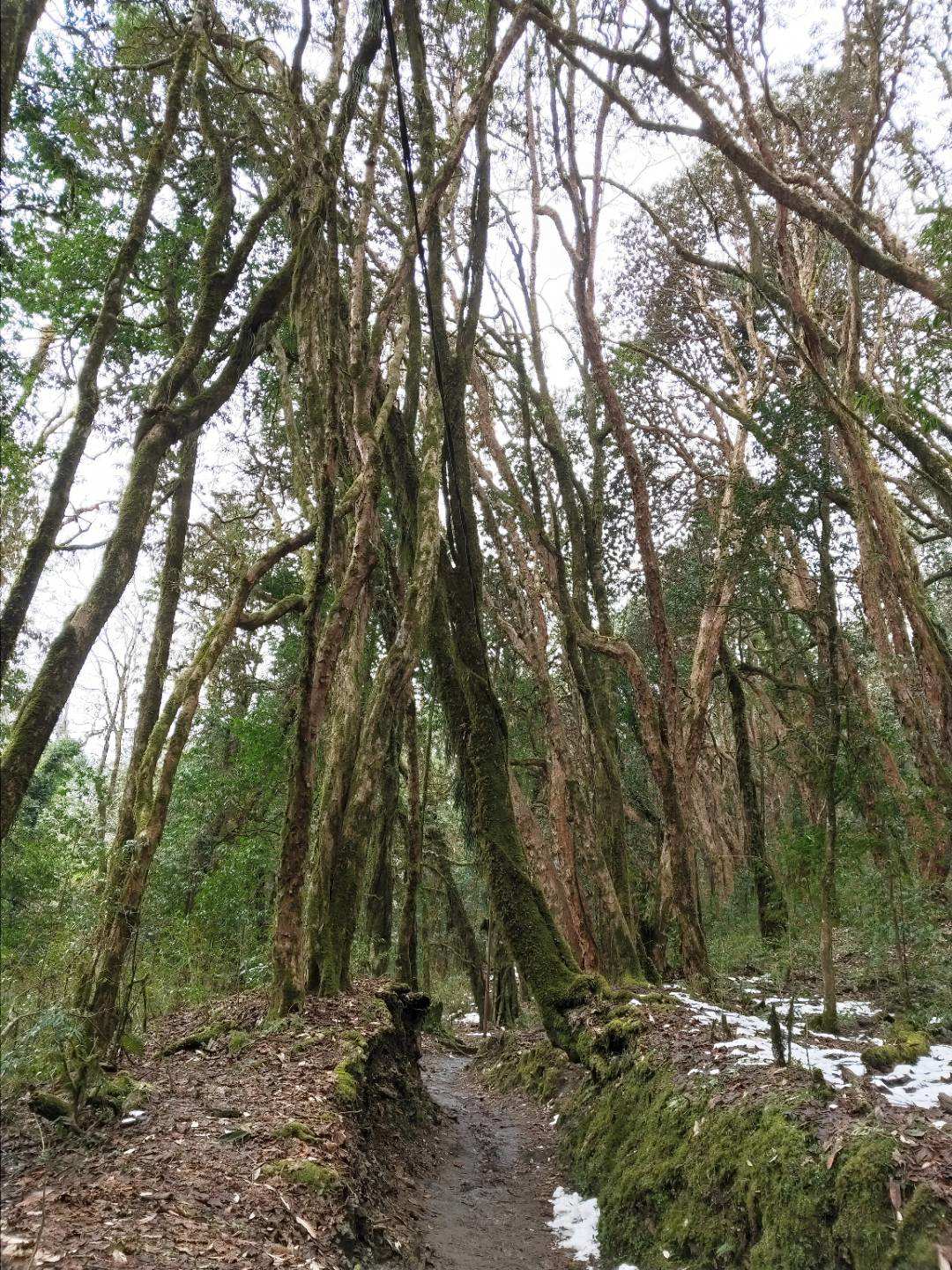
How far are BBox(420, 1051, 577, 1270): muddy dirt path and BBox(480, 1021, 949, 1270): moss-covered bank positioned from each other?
1.39 ft

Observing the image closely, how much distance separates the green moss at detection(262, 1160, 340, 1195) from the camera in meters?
3.95

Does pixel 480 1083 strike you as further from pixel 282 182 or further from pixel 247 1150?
pixel 282 182

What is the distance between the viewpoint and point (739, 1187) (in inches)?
151

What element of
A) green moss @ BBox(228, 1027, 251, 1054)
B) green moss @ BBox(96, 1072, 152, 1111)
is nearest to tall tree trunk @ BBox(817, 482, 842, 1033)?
green moss @ BBox(228, 1027, 251, 1054)

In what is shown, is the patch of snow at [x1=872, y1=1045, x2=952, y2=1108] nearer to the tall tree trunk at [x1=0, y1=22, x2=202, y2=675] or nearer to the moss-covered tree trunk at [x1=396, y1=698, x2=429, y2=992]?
the tall tree trunk at [x1=0, y1=22, x2=202, y2=675]

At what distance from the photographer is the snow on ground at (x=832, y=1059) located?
4.28 meters

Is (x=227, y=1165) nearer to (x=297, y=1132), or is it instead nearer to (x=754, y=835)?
(x=297, y=1132)

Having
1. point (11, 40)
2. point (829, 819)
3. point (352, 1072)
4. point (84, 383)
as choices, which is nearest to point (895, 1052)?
point (829, 819)

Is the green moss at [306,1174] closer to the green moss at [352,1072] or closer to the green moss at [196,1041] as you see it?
the green moss at [352,1072]

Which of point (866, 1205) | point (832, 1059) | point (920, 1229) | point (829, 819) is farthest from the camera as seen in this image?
point (829, 819)

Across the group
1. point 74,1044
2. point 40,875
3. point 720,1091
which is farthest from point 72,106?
point 720,1091

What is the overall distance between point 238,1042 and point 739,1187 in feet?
13.2

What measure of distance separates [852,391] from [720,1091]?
9.24m

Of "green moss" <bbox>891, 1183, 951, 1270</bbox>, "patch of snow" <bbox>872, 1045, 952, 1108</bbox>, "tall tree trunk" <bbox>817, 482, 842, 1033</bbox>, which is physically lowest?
"green moss" <bbox>891, 1183, 951, 1270</bbox>
